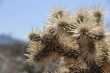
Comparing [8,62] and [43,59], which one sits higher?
[43,59]

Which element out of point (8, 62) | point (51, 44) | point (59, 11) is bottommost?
point (8, 62)

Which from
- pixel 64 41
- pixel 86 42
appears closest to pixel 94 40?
pixel 86 42

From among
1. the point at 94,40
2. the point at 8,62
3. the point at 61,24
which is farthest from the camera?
the point at 8,62

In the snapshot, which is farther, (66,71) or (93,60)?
(66,71)

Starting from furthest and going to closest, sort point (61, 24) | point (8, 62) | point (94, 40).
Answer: point (8, 62) → point (61, 24) → point (94, 40)

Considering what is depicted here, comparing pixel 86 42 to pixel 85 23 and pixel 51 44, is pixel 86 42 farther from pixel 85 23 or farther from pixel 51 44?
pixel 51 44

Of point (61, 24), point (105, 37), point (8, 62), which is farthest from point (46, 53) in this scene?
point (8, 62)
